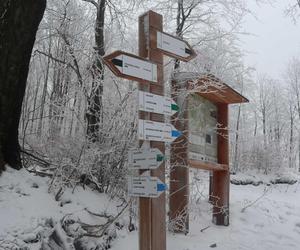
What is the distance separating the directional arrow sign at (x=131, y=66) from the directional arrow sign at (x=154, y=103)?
166 mm

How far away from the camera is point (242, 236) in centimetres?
607

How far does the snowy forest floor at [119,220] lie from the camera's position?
12.4 ft

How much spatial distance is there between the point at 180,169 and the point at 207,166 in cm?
85

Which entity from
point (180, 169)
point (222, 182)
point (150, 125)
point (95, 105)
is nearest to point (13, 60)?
point (95, 105)

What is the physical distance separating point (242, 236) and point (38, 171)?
339cm

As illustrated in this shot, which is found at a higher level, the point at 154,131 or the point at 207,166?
the point at 154,131

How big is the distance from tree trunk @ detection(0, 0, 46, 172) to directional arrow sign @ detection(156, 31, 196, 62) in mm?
1803

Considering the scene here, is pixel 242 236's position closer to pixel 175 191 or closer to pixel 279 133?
pixel 175 191

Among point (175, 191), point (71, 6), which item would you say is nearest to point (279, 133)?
point (71, 6)

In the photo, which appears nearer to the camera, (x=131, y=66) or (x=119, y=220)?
(x=131, y=66)

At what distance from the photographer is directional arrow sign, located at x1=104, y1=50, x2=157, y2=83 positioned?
3215 mm

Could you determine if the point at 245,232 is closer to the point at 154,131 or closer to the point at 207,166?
the point at 207,166

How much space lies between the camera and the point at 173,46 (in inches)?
148

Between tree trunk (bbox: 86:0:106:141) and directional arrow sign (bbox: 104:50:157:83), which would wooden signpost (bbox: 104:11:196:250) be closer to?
directional arrow sign (bbox: 104:50:157:83)
